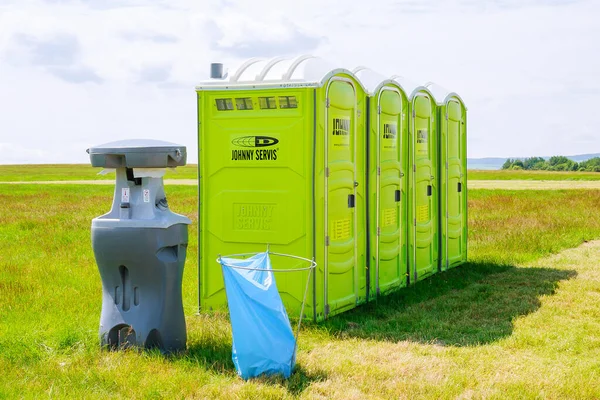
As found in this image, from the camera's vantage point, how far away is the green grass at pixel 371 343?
534 centimetres

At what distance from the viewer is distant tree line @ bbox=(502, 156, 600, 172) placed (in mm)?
91000

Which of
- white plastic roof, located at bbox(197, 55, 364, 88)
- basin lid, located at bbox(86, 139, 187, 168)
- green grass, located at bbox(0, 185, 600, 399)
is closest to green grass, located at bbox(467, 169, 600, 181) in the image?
green grass, located at bbox(0, 185, 600, 399)

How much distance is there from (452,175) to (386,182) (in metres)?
2.86

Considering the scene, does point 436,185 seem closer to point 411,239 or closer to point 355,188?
point 411,239

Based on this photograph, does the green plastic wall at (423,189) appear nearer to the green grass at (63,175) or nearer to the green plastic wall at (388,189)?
the green plastic wall at (388,189)

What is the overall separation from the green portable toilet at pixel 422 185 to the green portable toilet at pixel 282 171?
216 cm

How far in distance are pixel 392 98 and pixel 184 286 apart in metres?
3.27

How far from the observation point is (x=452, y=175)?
1142cm

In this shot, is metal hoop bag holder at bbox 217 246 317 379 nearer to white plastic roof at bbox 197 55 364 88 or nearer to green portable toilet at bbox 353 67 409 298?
white plastic roof at bbox 197 55 364 88

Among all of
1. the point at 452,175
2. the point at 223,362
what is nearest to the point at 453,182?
the point at 452,175

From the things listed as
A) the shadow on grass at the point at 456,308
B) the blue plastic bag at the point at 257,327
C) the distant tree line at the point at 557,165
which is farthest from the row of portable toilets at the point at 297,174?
the distant tree line at the point at 557,165

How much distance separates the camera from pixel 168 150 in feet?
19.5

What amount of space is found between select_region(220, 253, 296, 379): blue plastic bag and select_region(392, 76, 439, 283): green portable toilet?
15.0 ft

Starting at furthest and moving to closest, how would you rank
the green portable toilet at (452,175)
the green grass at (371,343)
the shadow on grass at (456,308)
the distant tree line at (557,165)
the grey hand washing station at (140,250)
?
the distant tree line at (557,165) < the green portable toilet at (452,175) < the shadow on grass at (456,308) < the grey hand washing station at (140,250) < the green grass at (371,343)
